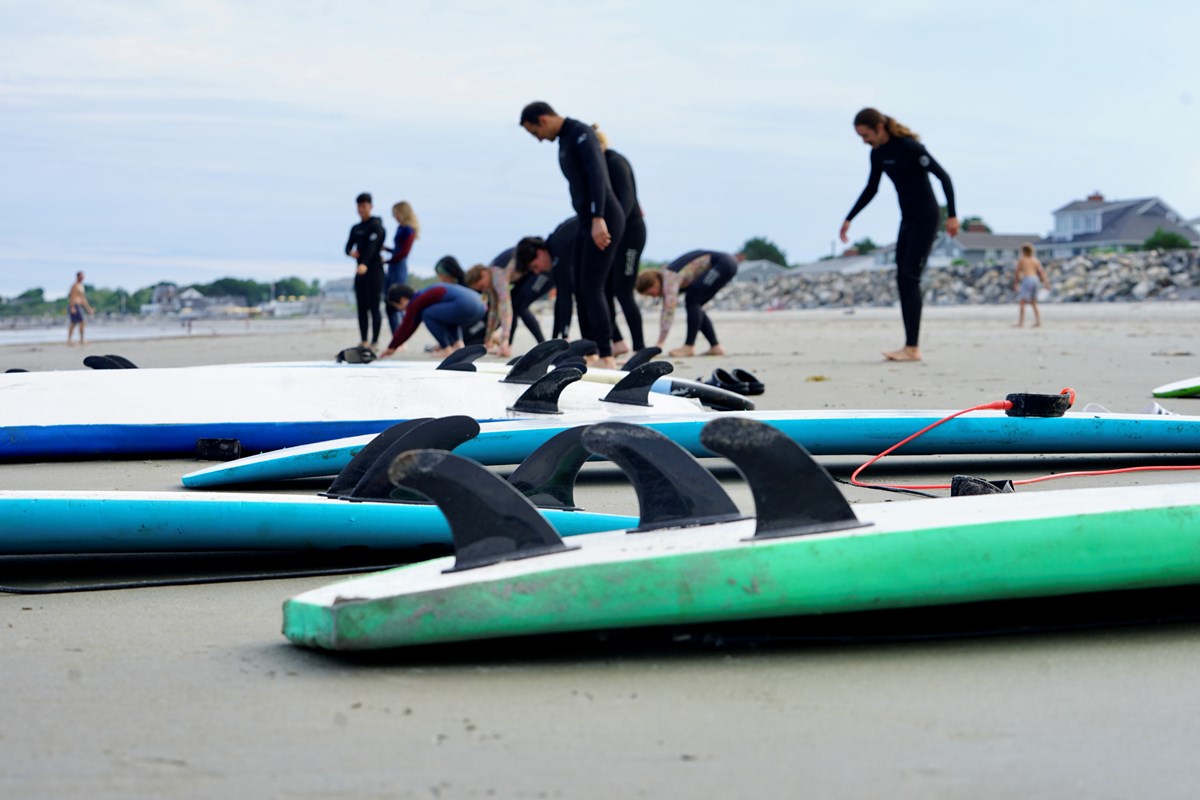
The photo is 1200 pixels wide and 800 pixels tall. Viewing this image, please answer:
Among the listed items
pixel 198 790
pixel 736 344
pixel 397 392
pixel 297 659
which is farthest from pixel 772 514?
pixel 736 344

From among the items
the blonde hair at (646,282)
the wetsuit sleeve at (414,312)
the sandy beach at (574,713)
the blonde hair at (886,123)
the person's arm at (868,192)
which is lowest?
the sandy beach at (574,713)

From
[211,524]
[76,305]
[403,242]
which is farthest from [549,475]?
[76,305]

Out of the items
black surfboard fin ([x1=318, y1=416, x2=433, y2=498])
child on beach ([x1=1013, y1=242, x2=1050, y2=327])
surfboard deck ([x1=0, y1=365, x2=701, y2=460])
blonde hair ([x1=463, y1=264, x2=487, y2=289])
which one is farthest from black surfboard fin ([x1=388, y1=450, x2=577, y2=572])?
child on beach ([x1=1013, y1=242, x2=1050, y2=327])

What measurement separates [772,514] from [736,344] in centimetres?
1296

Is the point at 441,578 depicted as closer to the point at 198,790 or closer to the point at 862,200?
the point at 198,790

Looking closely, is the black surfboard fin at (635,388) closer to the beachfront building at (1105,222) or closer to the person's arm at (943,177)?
the person's arm at (943,177)

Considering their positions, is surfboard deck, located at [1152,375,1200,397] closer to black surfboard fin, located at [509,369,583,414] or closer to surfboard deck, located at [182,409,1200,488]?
surfboard deck, located at [182,409,1200,488]

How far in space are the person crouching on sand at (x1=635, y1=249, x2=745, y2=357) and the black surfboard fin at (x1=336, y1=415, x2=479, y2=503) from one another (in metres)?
8.16

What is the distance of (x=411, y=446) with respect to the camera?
271 centimetres

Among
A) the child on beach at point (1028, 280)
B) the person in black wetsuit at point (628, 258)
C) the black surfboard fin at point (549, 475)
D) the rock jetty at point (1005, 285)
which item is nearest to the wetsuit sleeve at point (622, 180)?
the person in black wetsuit at point (628, 258)

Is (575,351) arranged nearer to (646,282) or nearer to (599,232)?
(599,232)

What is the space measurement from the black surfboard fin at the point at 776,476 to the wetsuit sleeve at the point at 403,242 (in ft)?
39.3

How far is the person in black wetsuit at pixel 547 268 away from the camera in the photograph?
1137 centimetres

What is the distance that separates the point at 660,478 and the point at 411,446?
721mm
